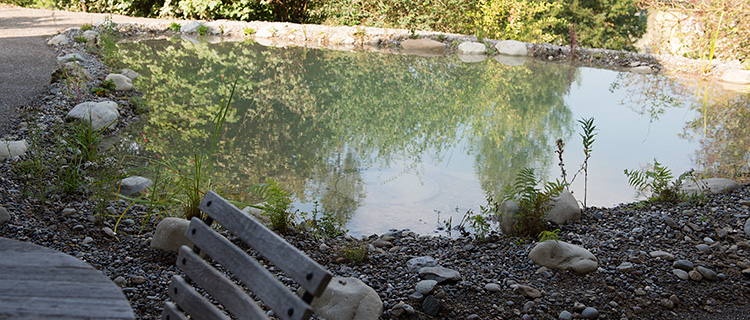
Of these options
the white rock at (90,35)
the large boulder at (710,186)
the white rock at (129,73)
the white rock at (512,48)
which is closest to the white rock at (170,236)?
the large boulder at (710,186)

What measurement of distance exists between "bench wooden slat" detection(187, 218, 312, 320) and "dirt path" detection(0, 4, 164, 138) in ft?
12.8

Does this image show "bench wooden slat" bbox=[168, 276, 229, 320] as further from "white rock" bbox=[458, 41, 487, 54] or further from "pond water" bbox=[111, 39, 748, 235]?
"white rock" bbox=[458, 41, 487, 54]

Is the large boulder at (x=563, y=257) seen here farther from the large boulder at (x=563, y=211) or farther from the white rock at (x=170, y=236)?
the white rock at (x=170, y=236)

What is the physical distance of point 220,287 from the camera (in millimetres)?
1519

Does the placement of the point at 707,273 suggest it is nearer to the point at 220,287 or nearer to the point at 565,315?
the point at 565,315

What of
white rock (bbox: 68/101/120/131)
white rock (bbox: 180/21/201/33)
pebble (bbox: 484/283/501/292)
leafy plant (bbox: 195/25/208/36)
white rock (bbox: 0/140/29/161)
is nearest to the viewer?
pebble (bbox: 484/283/501/292)

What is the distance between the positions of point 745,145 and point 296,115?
4750mm

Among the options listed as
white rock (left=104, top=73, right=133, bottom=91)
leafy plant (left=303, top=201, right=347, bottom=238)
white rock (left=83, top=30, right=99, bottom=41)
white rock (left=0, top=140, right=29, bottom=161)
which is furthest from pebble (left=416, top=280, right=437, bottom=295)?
white rock (left=83, top=30, right=99, bottom=41)

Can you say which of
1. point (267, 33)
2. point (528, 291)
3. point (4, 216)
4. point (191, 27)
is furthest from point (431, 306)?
point (191, 27)

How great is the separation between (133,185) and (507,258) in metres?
2.67

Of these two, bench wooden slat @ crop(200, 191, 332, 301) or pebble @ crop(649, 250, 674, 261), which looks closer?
bench wooden slat @ crop(200, 191, 332, 301)

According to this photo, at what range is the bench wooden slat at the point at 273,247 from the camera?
123 centimetres

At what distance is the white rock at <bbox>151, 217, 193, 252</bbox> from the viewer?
10.1 feet

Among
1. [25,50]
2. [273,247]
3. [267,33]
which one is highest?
[273,247]
